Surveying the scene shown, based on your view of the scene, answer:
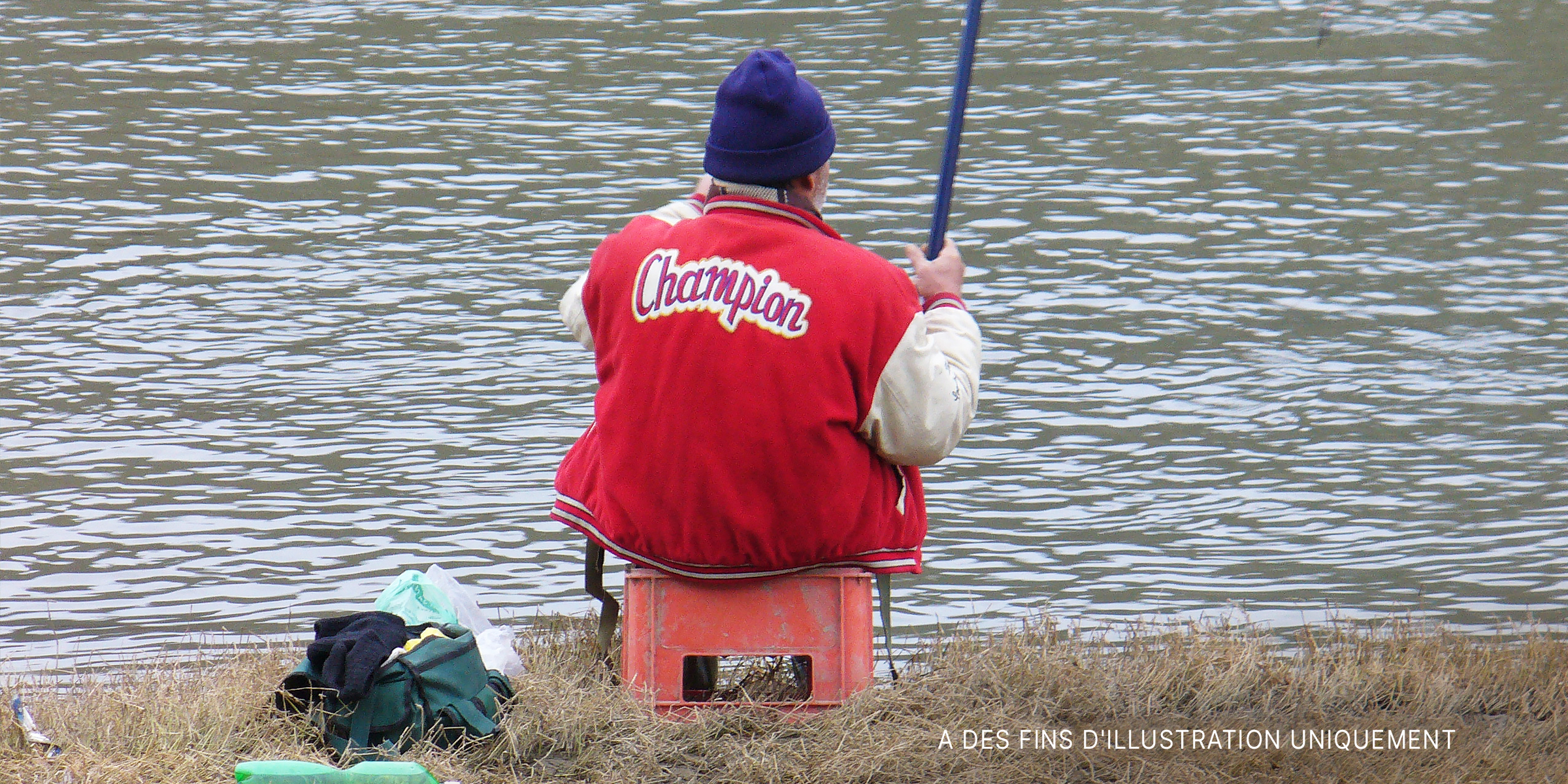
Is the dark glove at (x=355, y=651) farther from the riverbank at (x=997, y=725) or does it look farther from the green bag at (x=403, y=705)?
the riverbank at (x=997, y=725)

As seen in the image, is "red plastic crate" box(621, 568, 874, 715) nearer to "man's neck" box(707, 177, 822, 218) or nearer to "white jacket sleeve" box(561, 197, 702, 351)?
"white jacket sleeve" box(561, 197, 702, 351)

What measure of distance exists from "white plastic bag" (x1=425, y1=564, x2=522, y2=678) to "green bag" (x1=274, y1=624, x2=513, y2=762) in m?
0.34

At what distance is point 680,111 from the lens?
12.1 metres

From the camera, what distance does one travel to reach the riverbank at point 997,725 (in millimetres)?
3254

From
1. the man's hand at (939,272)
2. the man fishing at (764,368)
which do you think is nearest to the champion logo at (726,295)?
the man fishing at (764,368)

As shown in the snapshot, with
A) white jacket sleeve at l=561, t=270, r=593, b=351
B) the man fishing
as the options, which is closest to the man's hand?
the man fishing

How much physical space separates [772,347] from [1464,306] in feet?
17.4

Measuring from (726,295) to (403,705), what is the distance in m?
1.02

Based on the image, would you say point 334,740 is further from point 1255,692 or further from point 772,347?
point 1255,692

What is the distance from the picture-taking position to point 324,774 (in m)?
3.02

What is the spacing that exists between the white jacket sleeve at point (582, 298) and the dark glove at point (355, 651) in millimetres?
703

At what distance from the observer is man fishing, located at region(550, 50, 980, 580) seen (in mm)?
3254

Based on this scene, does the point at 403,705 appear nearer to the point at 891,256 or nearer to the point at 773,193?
the point at 773,193

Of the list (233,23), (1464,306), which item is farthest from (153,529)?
(233,23)
